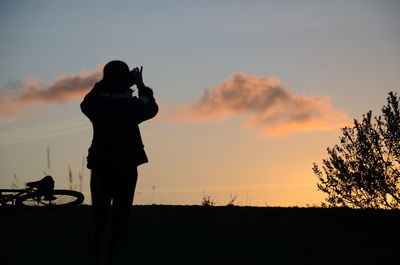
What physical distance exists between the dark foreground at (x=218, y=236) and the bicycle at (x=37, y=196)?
0.23 m

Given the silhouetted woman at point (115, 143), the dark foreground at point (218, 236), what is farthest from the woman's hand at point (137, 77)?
the dark foreground at point (218, 236)

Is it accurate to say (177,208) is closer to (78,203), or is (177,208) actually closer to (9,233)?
(78,203)

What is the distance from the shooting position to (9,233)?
45.2 feet

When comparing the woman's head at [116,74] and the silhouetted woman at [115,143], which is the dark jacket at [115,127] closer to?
the silhouetted woman at [115,143]

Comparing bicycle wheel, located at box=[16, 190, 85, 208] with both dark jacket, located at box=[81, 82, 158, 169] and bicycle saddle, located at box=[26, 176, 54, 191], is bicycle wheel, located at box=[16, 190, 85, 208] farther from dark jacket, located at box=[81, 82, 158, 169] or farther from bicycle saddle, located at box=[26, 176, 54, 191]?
dark jacket, located at box=[81, 82, 158, 169]

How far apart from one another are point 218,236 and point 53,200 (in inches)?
205

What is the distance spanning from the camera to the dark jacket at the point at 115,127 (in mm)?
7711

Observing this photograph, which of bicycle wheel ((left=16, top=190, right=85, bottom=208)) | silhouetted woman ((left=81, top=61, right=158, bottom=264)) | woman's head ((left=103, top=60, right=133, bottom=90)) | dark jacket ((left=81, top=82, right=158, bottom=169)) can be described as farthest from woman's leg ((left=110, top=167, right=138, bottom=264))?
bicycle wheel ((left=16, top=190, right=85, bottom=208))

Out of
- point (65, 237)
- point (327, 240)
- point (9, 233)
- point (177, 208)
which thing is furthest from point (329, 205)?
point (9, 233)

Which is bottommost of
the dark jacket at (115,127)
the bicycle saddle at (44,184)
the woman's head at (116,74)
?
the dark jacket at (115,127)

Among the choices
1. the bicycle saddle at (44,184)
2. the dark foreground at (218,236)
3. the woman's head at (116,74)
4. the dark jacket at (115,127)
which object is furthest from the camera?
the bicycle saddle at (44,184)

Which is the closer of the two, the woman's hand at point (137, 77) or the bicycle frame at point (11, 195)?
the woman's hand at point (137, 77)

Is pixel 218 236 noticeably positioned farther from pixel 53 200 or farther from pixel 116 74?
pixel 116 74

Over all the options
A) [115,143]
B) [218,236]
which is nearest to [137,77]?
[115,143]
